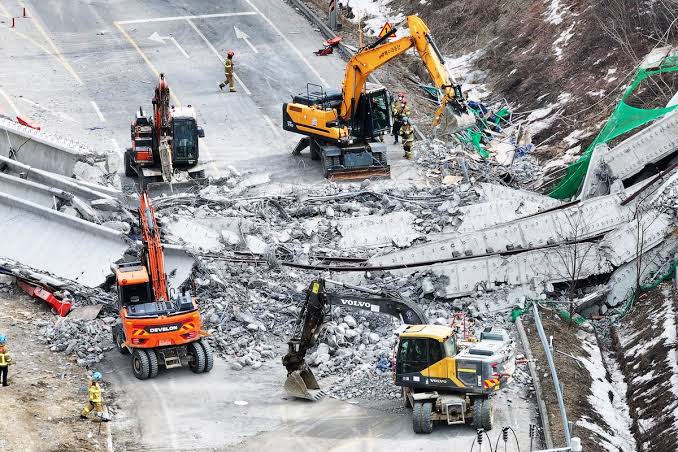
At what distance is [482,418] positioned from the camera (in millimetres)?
28625

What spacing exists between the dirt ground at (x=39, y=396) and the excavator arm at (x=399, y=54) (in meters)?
12.9

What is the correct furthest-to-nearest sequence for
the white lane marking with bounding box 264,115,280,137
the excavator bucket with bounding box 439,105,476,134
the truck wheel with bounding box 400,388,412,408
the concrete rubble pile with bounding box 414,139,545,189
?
the white lane marking with bounding box 264,115,280,137 → the concrete rubble pile with bounding box 414,139,545,189 → the excavator bucket with bounding box 439,105,476,134 → the truck wheel with bounding box 400,388,412,408

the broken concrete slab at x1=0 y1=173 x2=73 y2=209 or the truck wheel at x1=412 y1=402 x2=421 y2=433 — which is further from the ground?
the broken concrete slab at x1=0 y1=173 x2=73 y2=209

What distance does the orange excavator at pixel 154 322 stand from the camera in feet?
103

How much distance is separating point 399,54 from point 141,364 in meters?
15.5

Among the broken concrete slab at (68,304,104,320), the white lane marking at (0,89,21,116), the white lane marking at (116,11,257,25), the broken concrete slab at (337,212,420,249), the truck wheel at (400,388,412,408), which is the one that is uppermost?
the white lane marking at (116,11,257,25)

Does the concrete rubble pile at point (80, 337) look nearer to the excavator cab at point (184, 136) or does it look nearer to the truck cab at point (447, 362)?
the truck cab at point (447, 362)

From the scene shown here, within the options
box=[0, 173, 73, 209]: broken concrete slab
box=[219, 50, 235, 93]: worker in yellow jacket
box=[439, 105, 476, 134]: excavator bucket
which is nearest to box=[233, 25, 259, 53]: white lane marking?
box=[219, 50, 235, 93]: worker in yellow jacket

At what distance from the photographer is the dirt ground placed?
28.3 m

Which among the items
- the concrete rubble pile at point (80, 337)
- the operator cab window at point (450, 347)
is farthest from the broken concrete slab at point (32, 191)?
the operator cab window at point (450, 347)

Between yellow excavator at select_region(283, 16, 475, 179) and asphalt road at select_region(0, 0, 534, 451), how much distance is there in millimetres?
939

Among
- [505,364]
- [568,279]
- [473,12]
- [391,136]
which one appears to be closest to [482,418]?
[505,364]

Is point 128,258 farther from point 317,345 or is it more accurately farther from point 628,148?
point 628,148

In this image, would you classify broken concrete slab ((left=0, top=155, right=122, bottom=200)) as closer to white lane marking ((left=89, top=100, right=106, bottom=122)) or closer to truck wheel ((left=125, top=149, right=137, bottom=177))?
truck wheel ((left=125, top=149, right=137, bottom=177))
